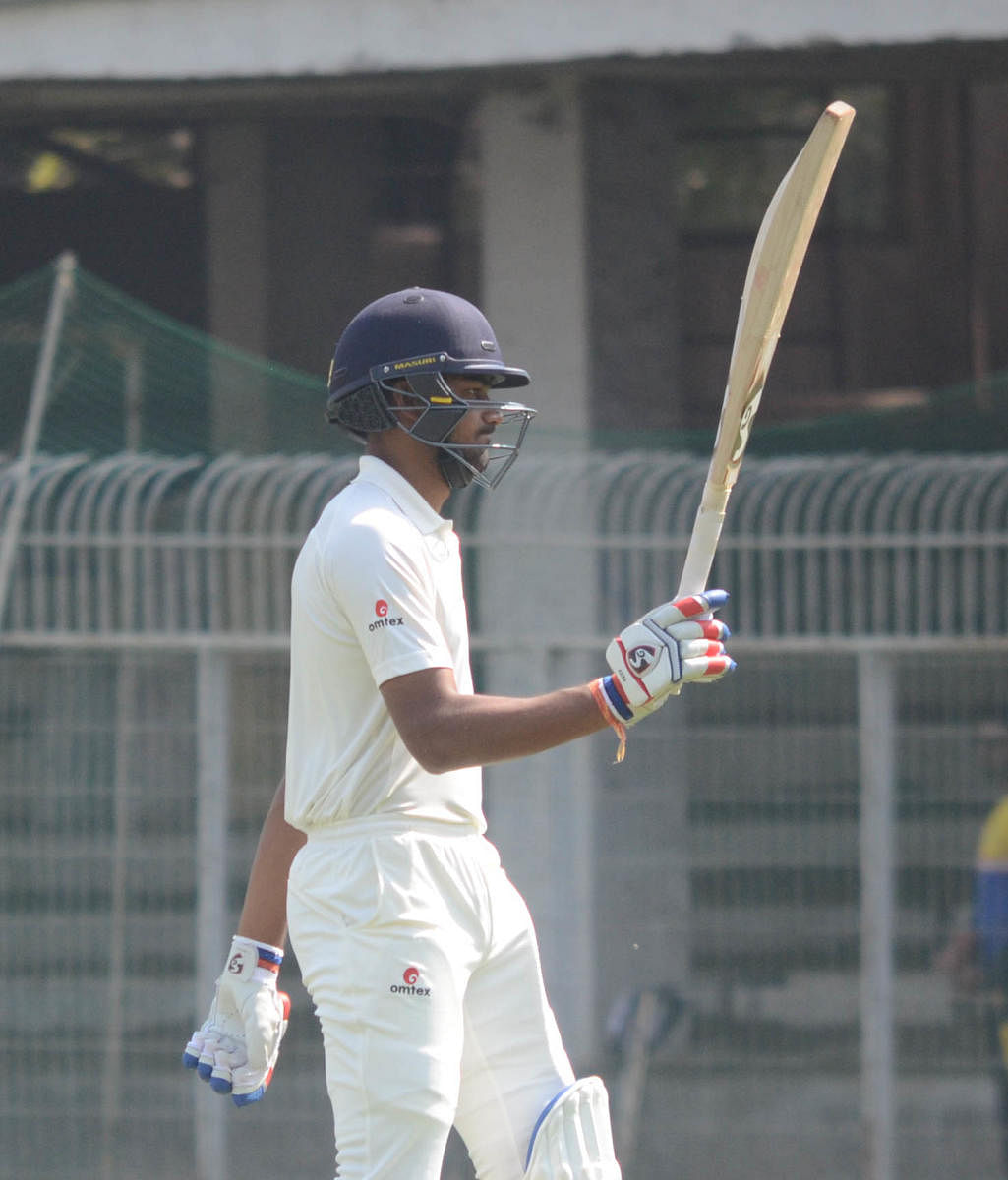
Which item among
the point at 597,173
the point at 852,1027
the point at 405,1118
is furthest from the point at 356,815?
the point at 597,173

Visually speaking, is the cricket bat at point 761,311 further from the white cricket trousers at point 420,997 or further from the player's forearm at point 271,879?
the player's forearm at point 271,879

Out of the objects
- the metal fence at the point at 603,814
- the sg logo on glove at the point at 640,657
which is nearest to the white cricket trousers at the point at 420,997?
the sg logo on glove at the point at 640,657

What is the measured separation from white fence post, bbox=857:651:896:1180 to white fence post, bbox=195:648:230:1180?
6.30 ft

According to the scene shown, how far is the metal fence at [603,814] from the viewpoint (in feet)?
→ 18.8

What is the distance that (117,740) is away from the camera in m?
5.90

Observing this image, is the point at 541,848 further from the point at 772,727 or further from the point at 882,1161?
the point at 882,1161

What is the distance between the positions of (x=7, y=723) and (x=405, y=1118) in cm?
327

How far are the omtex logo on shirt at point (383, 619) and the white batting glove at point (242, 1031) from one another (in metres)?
0.73

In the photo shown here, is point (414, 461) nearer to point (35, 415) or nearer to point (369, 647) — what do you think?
point (369, 647)

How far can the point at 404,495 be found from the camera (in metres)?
3.18

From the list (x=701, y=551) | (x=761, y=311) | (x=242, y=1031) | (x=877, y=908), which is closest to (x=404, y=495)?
(x=701, y=551)

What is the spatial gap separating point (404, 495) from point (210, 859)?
9.61ft

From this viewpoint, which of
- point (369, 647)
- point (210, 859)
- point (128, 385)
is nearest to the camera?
point (369, 647)

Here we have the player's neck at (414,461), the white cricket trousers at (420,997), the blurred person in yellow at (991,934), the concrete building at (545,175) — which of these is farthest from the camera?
the concrete building at (545,175)
